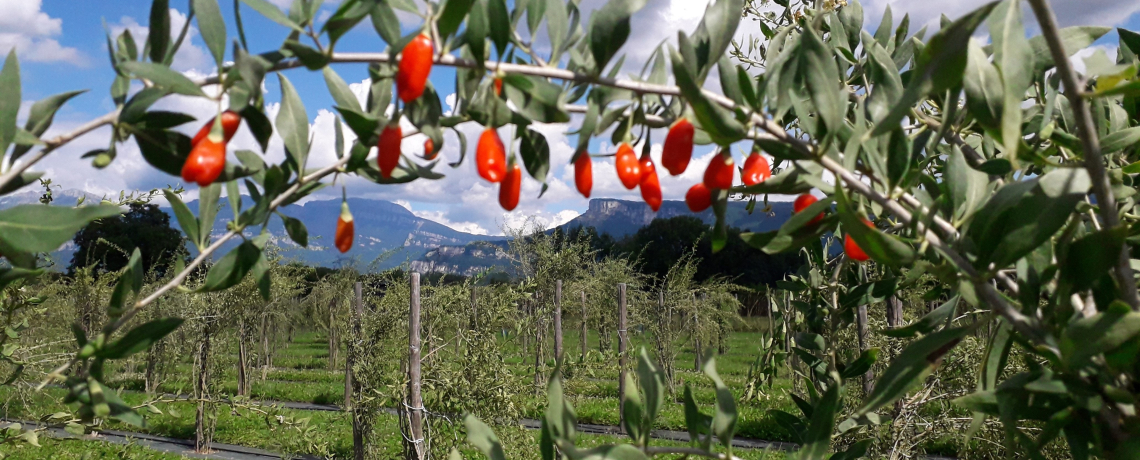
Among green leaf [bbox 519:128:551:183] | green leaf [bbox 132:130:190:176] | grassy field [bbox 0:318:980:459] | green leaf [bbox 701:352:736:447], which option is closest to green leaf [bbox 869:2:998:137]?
green leaf [bbox 701:352:736:447]

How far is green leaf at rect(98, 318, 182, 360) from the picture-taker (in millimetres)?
750

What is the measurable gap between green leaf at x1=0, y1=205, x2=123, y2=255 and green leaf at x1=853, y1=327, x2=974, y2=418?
78 cm

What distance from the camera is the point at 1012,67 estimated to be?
0.60 meters

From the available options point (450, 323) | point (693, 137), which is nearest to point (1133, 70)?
point (693, 137)

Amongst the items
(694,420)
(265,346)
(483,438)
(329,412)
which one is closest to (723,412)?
(694,420)

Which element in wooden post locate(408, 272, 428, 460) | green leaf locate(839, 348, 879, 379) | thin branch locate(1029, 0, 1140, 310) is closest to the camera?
thin branch locate(1029, 0, 1140, 310)

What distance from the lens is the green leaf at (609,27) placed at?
27.3 inches

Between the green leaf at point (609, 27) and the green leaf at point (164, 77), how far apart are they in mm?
407

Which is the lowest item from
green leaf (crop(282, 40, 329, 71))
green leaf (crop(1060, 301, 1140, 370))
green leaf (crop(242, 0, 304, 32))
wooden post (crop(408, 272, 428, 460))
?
wooden post (crop(408, 272, 428, 460))

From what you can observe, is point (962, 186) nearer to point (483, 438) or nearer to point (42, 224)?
point (483, 438)

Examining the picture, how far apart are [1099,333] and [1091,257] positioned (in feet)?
0.31

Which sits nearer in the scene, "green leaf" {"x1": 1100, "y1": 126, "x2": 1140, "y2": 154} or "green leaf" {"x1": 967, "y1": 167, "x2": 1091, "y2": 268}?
"green leaf" {"x1": 967, "y1": 167, "x2": 1091, "y2": 268}

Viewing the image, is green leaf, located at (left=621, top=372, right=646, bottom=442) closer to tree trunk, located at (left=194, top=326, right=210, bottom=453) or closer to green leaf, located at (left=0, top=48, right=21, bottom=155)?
green leaf, located at (left=0, top=48, right=21, bottom=155)

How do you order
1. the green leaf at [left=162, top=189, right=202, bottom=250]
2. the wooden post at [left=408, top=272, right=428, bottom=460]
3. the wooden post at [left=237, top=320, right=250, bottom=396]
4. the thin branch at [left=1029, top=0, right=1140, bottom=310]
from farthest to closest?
the wooden post at [left=237, top=320, right=250, bottom=396] → the wooden post at [left=408, top=272, right=428, bottom=460] → the green leaf at [left=162, top=189, right=202, bottom=250] → the thin branch at [left=1029, top=0, right=1140, bottom=310]
